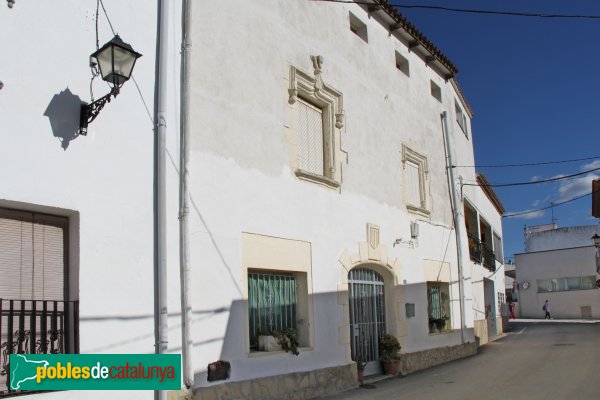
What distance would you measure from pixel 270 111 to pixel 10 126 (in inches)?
178

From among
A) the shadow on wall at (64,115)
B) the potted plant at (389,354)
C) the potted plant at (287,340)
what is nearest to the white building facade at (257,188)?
the shadow on wall at (64,115)

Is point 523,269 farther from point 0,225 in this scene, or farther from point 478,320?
point 0,225

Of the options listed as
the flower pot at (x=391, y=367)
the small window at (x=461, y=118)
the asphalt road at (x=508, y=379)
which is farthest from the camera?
the small window at (x=461, y=118)

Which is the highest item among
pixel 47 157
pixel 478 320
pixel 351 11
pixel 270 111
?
pixel 351 11

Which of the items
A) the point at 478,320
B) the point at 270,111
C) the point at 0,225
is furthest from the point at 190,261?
the point at 478,320

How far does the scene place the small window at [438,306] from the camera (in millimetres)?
14695

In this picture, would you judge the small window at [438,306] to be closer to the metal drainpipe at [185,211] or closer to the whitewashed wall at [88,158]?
the metal drainpipe at [185,211]

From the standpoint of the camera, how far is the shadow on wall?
6281mm

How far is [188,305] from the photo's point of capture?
7500 mm

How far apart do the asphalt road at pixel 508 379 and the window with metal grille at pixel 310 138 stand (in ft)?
13.0

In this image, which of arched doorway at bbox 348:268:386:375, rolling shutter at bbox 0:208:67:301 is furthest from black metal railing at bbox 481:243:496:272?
rolling shutter at bbox 0:208:67:301

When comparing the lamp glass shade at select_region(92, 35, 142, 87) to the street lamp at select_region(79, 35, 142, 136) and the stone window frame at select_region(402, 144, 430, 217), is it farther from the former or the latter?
the stone window frame at select_region(402, 144, 430, 217)

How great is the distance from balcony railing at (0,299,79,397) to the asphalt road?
490cm

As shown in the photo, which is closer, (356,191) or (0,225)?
(0,225)
